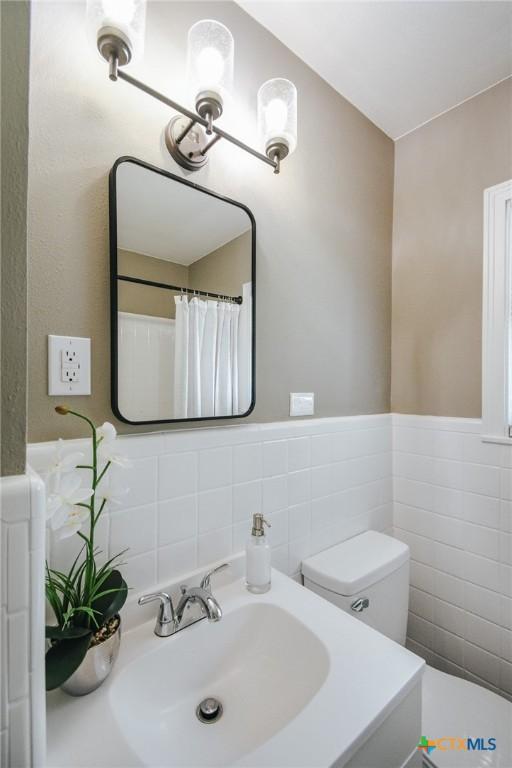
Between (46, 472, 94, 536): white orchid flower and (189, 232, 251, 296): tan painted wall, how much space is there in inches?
21.9

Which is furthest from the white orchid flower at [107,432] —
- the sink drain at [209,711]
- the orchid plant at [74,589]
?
the sink drain at [209,711]

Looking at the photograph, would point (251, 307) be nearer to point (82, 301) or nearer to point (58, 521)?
point (82, 301)

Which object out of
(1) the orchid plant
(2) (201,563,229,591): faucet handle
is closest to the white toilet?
(2) (201,563,229,591): faucet handle

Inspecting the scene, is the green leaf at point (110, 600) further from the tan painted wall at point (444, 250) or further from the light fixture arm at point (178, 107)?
the tan painted wall at point (444, 250)

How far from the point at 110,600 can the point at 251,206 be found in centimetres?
109

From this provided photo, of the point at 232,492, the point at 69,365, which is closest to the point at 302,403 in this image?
the point at 232,492

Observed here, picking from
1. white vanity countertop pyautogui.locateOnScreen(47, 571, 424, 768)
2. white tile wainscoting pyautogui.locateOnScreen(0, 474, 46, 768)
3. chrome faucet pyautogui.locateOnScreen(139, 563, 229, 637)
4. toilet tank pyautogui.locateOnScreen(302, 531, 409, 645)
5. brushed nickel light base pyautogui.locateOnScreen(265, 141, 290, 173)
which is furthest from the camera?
toilet tank pyautogui.locateOnScreen(302, 531, 409, 645)

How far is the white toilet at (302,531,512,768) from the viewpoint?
929 millimetres

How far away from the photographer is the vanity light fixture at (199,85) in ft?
2.26

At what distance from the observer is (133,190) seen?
2.70ft

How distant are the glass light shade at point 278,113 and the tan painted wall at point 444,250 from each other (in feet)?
2.64

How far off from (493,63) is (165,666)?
2106mm

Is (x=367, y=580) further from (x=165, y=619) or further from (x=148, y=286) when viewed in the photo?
(x=148, y=286)

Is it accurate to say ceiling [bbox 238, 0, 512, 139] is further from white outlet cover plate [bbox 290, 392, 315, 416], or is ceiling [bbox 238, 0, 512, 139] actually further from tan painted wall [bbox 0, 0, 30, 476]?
white outlet cover plate [bbox 290, 392, 315, 416]
